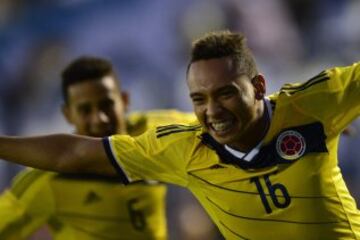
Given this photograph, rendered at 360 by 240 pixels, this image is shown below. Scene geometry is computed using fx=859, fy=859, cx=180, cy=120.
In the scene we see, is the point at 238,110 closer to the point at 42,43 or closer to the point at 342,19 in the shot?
the point at 342,19

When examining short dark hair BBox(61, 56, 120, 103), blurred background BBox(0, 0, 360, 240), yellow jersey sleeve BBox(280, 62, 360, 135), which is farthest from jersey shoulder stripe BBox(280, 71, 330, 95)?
blurred background BBox(0, 0, 360, 240)

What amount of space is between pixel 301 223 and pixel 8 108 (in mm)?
5894

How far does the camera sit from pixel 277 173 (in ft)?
10.7

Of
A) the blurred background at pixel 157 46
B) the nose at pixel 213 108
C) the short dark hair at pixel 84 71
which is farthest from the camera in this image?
the blurred background at pixel 157 46

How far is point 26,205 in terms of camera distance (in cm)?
453

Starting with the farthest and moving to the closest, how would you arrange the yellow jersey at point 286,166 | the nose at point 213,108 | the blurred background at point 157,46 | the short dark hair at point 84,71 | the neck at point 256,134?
the blurred background at point 157,46 < the short dark hair at point 84,71 < the neck at point 256,134 < the yellow jersey at point 286,166 < the nose at point 213,108

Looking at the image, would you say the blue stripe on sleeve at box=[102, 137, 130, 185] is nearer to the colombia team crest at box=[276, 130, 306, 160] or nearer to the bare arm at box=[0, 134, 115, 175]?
the bare arm at box=[0, 134, 115, 175]

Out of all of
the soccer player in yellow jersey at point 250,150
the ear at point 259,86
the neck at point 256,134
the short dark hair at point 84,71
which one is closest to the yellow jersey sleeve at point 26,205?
the short dark hair at point 84,71

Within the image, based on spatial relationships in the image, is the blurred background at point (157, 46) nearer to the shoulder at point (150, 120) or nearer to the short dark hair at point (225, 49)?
the shoulder at point (150, 120)

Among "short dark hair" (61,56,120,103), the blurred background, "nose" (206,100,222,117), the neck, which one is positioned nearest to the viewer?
"nose" (206,100,222,117)

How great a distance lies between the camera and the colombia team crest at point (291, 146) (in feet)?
10.6

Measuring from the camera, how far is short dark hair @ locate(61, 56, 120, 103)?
469 cm

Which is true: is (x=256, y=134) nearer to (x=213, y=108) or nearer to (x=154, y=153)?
(x=213, y=108)

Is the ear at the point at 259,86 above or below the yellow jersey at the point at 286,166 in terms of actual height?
above
